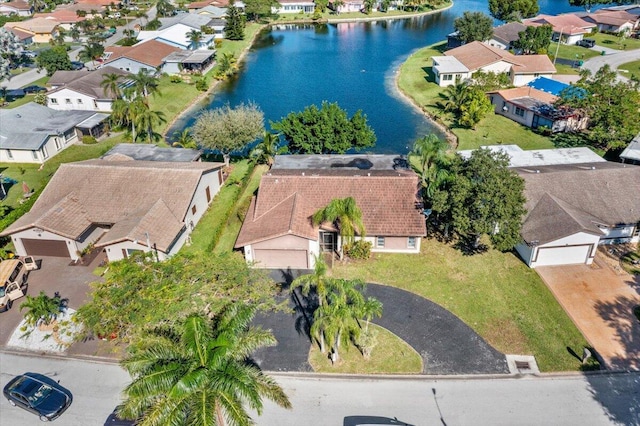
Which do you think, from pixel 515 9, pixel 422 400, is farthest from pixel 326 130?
pixel 515 9

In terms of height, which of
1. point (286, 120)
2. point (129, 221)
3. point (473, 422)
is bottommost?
point (473, 422)

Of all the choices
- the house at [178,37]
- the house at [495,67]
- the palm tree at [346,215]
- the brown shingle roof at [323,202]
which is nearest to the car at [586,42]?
the house at [495,67]

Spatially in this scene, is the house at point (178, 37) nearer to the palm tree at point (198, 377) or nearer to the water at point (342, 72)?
the water at point (342, 72)

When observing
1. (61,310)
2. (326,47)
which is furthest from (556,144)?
(326,47)

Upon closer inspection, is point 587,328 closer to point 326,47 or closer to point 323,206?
point 323,206

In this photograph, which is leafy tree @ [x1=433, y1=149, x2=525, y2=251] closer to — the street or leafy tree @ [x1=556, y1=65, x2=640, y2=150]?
the street

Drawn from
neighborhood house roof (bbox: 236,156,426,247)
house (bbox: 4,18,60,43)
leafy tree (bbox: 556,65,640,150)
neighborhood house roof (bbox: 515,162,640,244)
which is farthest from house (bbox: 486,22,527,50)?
house (bbox: 4,18,60,43)
